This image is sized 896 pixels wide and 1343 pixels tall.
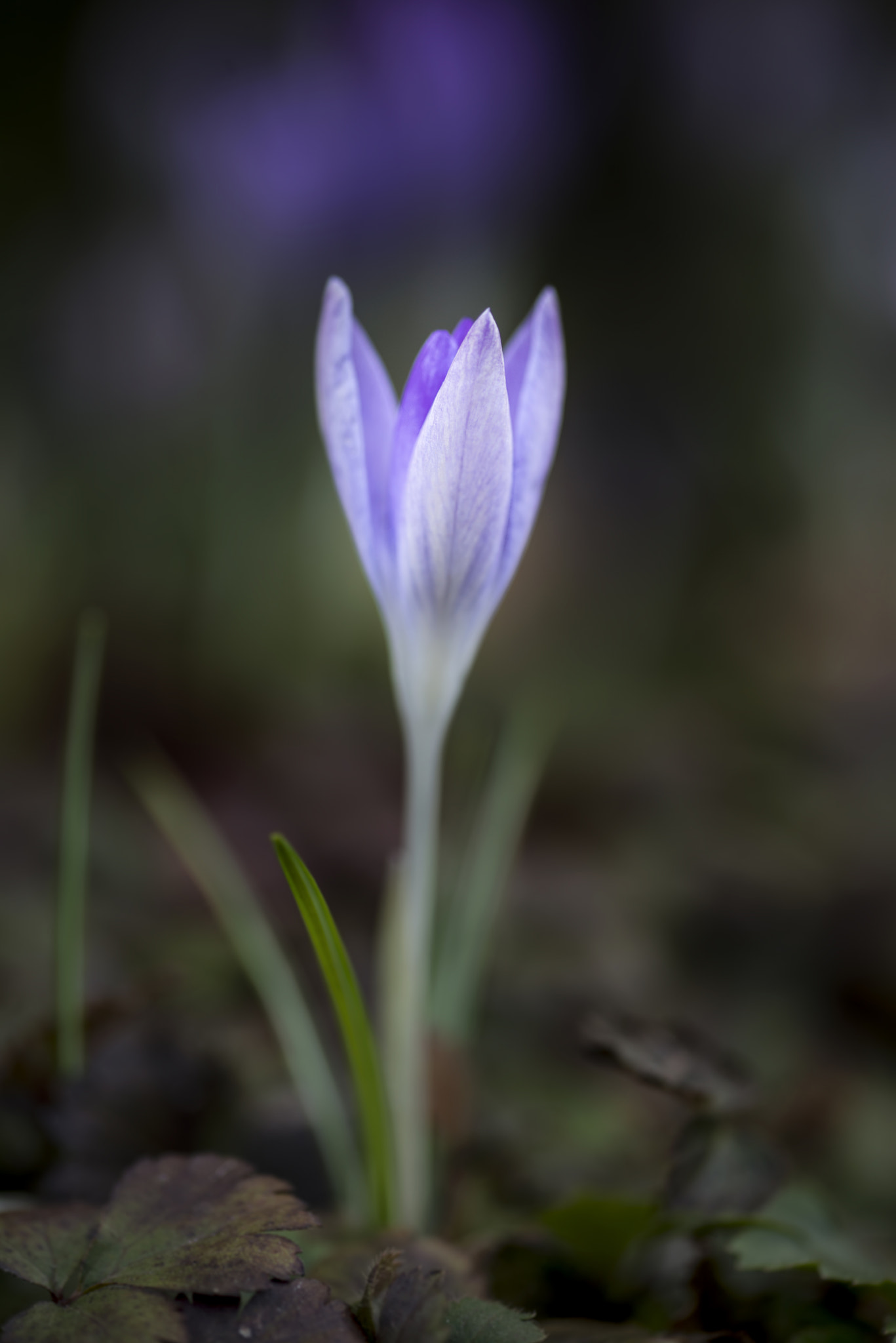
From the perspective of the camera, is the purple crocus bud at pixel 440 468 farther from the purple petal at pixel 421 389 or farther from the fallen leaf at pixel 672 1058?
the fallen leaf at pixel 672 1058

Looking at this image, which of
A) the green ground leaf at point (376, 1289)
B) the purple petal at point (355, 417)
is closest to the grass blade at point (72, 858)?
the purple petal at point (355, 417)

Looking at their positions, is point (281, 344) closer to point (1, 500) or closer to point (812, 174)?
point (1, 500)

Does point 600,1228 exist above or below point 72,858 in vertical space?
below

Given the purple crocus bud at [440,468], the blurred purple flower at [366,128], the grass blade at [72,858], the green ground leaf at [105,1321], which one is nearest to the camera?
the green ground leaf at [105,1321]

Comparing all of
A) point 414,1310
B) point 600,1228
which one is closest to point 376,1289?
point 414,1310

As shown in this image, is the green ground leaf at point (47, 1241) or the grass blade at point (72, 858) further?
the grass blade at point (72, 858)

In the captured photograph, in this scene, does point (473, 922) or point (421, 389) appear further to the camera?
point (473, 922)

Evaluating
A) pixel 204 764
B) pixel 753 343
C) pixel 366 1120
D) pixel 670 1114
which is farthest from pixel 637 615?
pixel 366 1120

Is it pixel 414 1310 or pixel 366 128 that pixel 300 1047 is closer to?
pixel 414 1310
